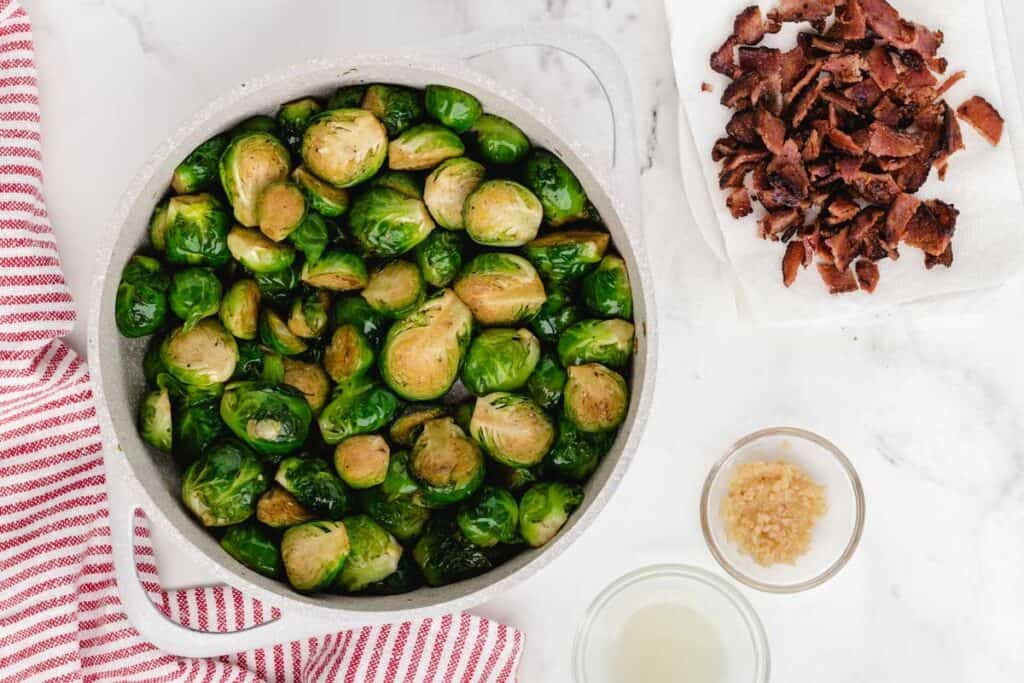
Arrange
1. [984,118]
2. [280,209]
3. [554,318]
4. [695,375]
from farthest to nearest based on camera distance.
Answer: [695,375] → [984,118] → [554,318] → [280,209]

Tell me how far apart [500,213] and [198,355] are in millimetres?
554

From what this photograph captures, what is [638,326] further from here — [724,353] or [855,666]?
[855,666]

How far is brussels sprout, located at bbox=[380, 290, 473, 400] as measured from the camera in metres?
1.84

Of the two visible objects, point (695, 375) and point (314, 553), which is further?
point (695, 375)

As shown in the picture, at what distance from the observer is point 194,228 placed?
1.81 m

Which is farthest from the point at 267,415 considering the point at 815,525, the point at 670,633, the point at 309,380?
the point at 815,525

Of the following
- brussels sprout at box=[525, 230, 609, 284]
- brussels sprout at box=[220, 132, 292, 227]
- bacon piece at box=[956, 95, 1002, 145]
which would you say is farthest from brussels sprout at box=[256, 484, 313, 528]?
bacon piece at box=[956, 95, 1002, 145]

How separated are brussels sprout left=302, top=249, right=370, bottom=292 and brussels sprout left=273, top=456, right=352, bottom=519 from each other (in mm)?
309

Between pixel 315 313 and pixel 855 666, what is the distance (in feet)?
4.36

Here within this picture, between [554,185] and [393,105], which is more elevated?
[393,105]

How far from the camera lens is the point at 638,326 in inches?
73.0

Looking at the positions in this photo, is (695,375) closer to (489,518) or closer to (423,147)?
(489,518)

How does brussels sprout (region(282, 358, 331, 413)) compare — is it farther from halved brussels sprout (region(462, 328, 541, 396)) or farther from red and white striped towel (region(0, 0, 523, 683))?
red and white striped towel (region(0, 0, 523, 683))

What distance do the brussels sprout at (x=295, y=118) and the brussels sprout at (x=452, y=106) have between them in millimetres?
194
